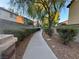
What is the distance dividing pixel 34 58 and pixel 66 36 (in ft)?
A: 22.1

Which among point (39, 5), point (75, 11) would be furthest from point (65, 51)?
point (39, 5)

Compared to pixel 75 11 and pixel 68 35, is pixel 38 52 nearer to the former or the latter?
pixel 68 35

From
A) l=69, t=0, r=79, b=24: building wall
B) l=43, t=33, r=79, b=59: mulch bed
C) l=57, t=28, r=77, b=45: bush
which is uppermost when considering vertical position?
l=69, t=0, r=79, b=24: building wall

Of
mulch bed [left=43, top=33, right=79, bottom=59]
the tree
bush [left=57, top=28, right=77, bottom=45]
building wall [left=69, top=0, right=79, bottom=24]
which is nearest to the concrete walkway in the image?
mulch bed [left=43, top=33, right=79, bottom=59]

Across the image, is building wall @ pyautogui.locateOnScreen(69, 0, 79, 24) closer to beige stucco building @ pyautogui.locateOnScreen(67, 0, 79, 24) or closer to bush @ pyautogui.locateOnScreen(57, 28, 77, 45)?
beige stucco building @ pyautogui.locateOnScreen(67, 0, 79, 24)

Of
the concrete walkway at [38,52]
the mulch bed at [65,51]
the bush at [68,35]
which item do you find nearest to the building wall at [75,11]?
the bush at [68,35]

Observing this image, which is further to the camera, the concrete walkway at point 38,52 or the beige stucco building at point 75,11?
the beige stucco building at point 75,11

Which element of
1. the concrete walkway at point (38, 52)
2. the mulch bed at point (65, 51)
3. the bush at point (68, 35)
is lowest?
the mulch bed at point (65, 51)

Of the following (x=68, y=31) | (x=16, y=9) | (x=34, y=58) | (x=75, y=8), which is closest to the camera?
(x=34, y=58)

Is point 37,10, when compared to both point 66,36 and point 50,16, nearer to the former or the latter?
point 50,16

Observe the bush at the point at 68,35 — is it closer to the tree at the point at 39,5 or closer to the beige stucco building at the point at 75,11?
the tree at the point at 39,5

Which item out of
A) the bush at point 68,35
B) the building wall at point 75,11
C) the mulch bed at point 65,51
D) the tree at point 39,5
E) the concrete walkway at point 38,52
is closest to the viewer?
the concrete walkway at point 38,52

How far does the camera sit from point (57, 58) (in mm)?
8750

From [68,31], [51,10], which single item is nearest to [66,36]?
[68,31]
